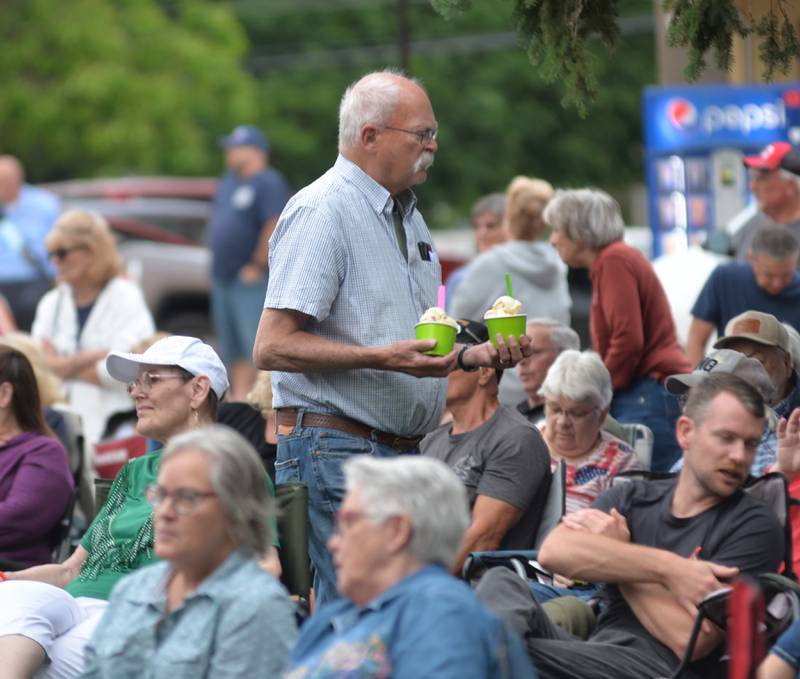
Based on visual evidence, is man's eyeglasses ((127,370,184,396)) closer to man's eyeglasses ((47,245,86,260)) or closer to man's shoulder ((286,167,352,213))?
man's shoulder ((286,167,352,213))

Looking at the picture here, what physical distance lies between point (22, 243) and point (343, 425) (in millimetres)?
9258

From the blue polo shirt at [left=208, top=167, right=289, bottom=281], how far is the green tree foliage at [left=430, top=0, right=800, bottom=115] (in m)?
8.41

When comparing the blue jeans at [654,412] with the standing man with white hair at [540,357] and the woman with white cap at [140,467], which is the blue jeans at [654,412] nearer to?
Answer: the standing man with white hair at [540,357]

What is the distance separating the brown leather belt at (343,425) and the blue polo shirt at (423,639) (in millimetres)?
1345

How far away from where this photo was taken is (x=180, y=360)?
5.84 m

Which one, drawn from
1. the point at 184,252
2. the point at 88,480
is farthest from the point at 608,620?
the point at 184,252

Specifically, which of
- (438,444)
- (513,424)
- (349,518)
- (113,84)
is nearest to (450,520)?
(349,518)

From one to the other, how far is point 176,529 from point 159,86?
25.2 meters

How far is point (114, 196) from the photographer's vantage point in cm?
1930

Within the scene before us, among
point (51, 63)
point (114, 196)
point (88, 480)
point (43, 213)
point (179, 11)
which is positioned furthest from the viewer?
point (179, 11)

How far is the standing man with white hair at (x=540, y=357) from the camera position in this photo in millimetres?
8094

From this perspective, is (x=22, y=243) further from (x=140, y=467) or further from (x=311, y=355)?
(x=311, y=355)

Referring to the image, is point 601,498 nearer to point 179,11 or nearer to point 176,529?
point 176,529

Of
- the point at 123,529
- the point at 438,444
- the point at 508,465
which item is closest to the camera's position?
the point at 123,529
